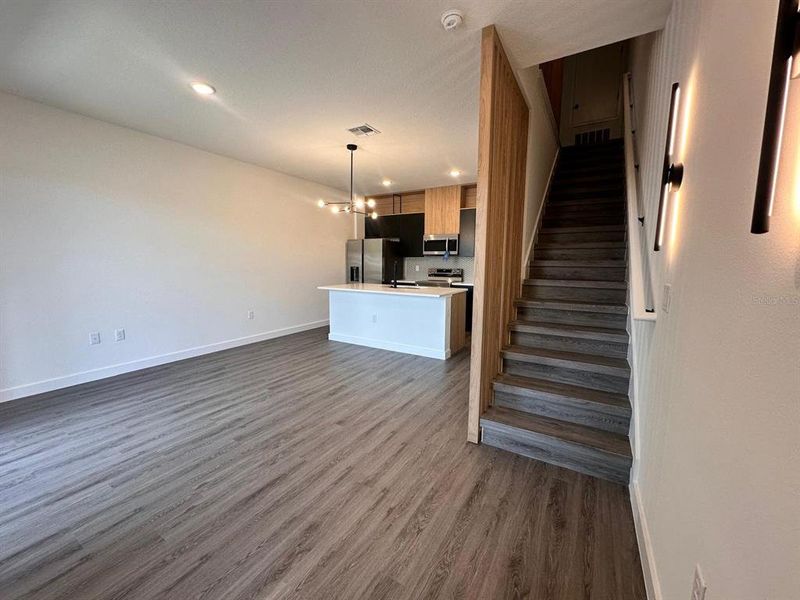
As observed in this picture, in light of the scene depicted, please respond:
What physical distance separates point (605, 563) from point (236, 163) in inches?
220

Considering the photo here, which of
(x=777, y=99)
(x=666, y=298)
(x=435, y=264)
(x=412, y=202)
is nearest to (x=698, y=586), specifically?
(x=666, y=298)

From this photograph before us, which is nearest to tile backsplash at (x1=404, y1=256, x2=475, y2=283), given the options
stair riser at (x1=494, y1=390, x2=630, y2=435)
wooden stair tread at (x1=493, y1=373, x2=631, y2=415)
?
wooden stair tread at (x1=493, y1=373, x2=631, y2=415)

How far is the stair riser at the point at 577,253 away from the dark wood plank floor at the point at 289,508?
77.4 inches

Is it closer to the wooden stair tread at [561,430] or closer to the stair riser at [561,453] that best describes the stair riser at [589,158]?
the wooden stair tread at [561,430]

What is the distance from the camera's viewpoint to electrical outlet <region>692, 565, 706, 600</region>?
847mm

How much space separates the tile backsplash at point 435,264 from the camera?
6.61 meters

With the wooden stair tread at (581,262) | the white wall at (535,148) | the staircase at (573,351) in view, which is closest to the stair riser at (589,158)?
the staircase at (573,351)

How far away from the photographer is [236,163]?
4727 mm

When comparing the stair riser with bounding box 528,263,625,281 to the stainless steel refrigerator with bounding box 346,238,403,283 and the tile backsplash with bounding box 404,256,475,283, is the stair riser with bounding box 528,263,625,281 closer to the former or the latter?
the tile backsplash with bounding box 404,256,475,283

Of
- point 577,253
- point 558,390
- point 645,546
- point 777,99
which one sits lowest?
point 645,546

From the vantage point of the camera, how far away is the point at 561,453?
82.9 inches

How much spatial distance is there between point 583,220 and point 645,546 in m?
3.44

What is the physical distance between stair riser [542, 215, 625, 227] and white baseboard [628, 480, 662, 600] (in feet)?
9.61

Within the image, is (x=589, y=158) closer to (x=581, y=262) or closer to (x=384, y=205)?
(x=581, y=262)
